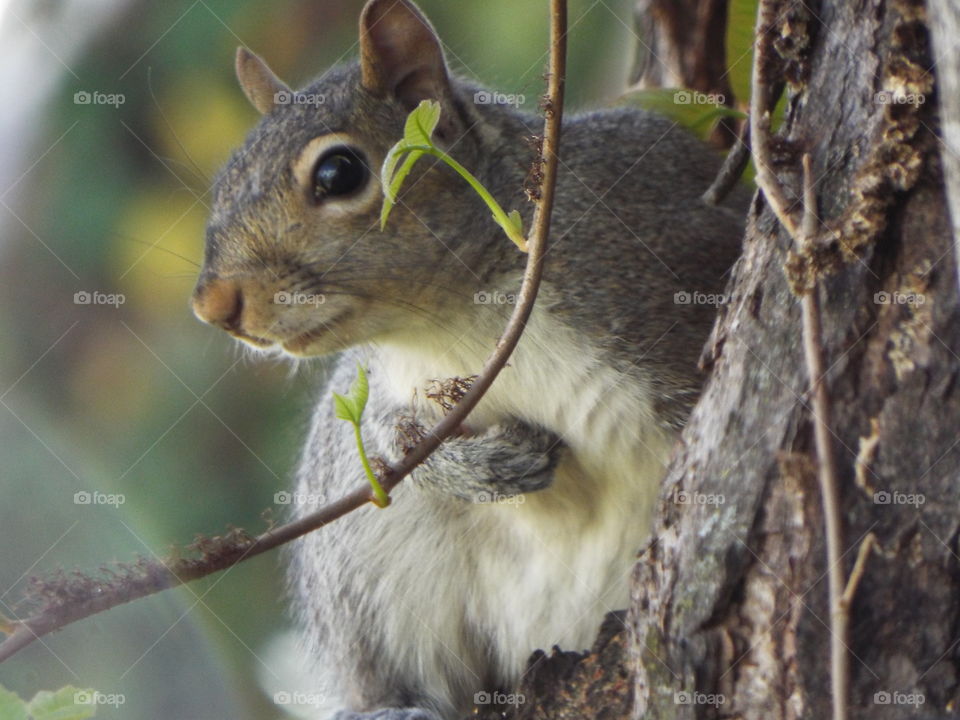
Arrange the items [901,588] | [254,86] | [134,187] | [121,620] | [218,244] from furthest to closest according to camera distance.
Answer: [134,187] < [121,620] < [254,86] < [218,244] < [901,588]

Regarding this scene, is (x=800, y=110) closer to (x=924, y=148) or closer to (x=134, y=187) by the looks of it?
(x=924, y=148)

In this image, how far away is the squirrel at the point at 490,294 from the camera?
166cm

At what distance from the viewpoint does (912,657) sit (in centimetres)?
98

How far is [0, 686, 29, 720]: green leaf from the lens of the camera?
1187mm

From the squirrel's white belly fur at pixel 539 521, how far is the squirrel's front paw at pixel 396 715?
0.06 m

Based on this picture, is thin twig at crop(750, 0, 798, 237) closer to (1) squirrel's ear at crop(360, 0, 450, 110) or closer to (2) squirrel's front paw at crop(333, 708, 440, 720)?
(1) squirrel's ear at crop(360, 0, 450, 110)

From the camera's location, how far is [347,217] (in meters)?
1.64

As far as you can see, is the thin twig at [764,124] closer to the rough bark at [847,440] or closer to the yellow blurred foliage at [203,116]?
the rough bark at [847,440]

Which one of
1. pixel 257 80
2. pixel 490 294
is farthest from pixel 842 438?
pixel 257 80

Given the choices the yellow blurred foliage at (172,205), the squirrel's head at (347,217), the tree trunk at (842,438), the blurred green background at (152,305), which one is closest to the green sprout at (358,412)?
the tree trunk at (842,438)

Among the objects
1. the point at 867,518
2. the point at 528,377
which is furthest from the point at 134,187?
the point at 867,518

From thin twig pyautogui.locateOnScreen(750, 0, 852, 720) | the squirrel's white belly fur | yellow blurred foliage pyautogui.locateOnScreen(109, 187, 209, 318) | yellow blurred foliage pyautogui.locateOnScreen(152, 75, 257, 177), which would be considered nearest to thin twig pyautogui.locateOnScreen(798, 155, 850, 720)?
thin twig pyautogui.locateOnScreen(750, 0, 852, 720)

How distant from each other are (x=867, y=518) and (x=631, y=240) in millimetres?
902

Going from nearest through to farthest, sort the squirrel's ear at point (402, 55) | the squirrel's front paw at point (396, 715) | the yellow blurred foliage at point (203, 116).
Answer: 1. the squirrel's ear at point (402, 55)
2. the squirrel's front paw at point (396, 715)
3. the yellow blurred foliage at point (203, 116)
